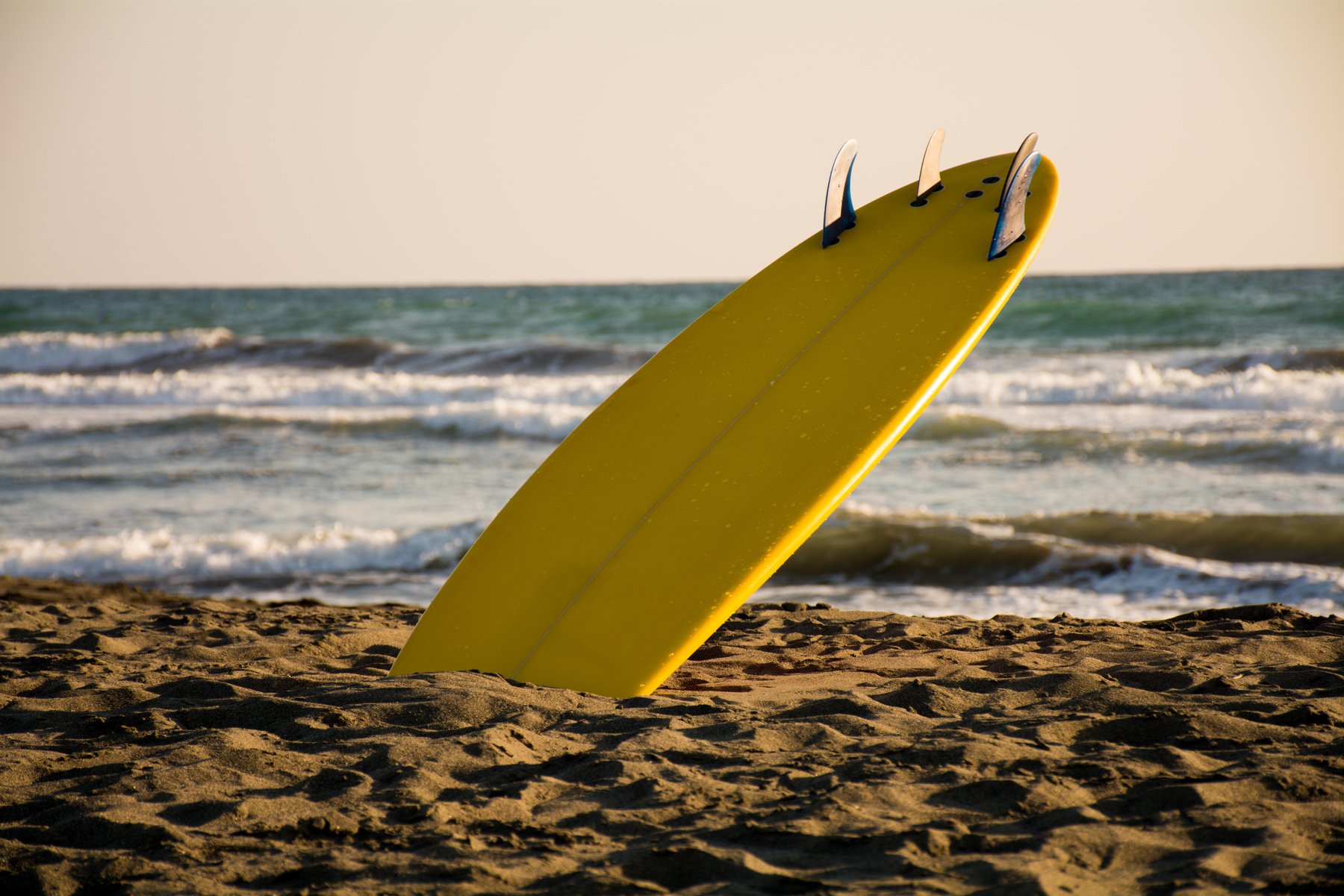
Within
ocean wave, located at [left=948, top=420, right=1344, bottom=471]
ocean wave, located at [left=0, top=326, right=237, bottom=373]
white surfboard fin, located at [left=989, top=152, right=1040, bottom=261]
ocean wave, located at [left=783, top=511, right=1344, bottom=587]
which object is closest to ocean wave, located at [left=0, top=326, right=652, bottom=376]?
ocean wave, located at [left=0, top=326, right=237, bottom=373]

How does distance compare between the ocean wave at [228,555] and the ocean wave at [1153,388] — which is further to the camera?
the ocean wave at [1153,388]

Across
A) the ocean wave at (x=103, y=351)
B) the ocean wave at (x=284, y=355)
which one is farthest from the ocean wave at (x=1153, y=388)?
the ocean wave at (x=103, y=351)

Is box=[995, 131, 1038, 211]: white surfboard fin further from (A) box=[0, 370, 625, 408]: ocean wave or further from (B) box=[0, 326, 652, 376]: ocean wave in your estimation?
(B) box=[0, 326, 652, 376]: ocean wave

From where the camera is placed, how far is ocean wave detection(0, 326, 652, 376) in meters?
14.4

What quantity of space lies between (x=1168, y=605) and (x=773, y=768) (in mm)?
2781

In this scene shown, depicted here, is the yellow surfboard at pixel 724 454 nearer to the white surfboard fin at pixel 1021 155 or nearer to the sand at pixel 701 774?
the white surfboard fin at pixel 1021 155

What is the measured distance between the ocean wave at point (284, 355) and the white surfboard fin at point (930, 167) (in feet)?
33.3

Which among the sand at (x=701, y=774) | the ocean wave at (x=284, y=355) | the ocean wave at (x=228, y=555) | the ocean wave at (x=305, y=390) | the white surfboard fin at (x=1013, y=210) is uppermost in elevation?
the white surfboard fin at (x=1013, y=210)

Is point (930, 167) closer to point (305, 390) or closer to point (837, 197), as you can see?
point (837, 197)

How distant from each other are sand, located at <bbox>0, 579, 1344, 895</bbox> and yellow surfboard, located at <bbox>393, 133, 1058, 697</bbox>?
21cm

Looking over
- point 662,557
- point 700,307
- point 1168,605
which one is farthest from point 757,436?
point 700,307

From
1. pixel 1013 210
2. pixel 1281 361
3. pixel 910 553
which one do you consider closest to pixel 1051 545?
pixel 910 553

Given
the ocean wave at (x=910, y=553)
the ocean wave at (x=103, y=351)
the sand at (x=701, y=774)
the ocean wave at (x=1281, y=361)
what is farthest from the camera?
the ocean wave at (x=103, y=351)

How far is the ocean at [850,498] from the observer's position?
15.9 ft
